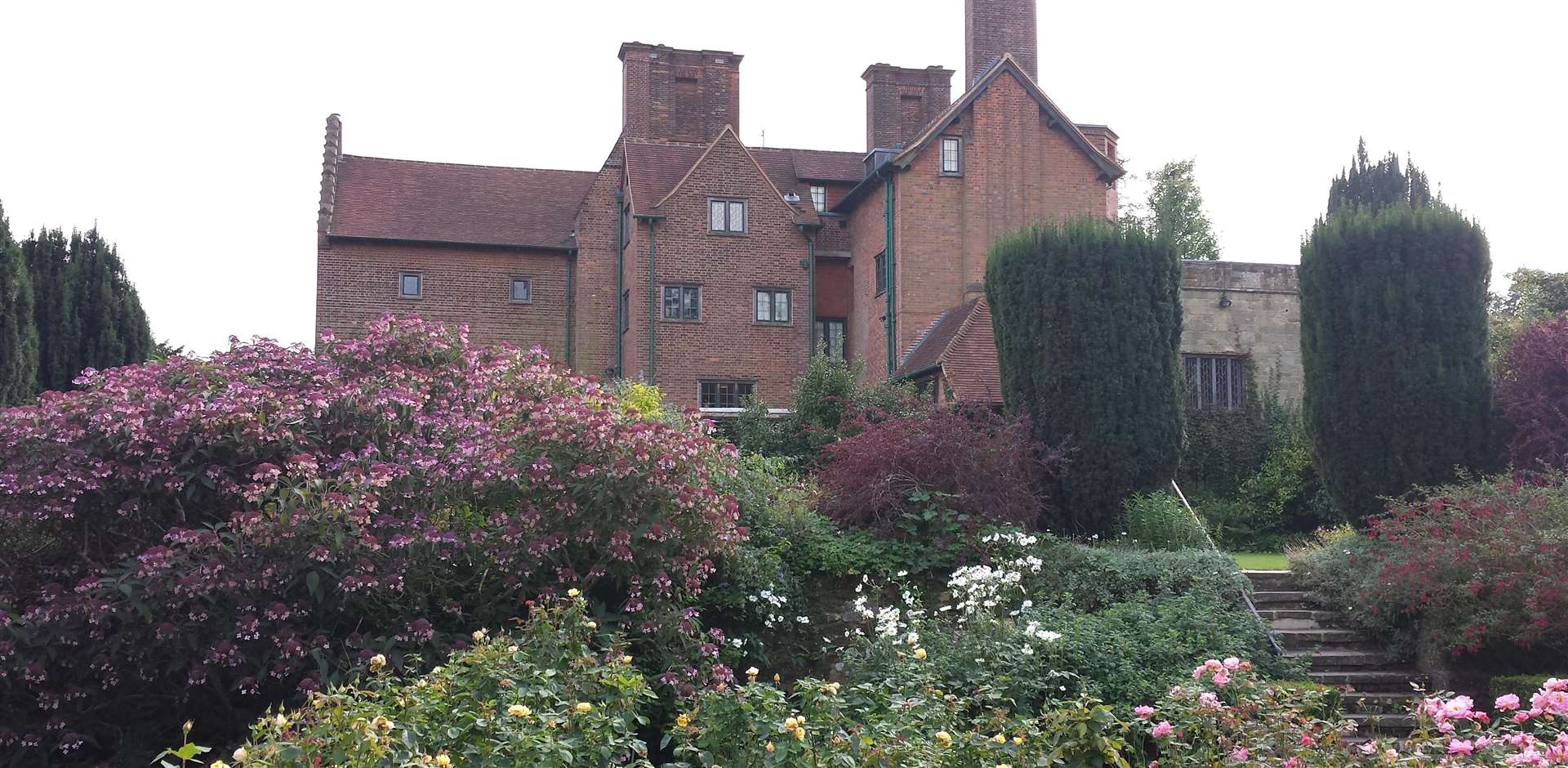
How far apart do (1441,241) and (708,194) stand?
18.2 metres

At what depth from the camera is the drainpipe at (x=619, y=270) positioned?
32219 millimetres

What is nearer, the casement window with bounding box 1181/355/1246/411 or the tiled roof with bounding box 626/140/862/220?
the casement window with bounding box 1181/355/1246/411

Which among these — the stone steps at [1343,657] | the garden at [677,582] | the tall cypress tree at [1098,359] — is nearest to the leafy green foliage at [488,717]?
the garden at [677,582]

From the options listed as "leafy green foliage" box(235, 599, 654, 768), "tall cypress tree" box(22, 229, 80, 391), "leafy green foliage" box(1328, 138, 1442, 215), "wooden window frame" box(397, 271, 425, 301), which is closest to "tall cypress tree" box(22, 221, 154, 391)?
"tall cypress tree" box(22, 229, 80, 391)

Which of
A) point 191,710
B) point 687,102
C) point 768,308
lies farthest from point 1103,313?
point 687,102

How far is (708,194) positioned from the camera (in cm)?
3031

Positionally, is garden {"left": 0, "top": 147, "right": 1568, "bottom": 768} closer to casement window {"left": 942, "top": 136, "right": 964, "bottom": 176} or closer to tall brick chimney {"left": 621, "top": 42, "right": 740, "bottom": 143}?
casement window {"left": 942, "top": 136, "right": 964, "bottom": 176}

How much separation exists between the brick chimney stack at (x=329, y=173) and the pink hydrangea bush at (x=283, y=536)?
22.5m

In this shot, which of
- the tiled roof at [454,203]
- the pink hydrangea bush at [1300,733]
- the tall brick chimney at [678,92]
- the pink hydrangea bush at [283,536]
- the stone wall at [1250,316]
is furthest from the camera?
the tall brick chimney at [678,92]

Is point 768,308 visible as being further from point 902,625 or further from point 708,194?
point 902,625

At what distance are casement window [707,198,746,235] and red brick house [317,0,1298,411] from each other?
0.05 meters

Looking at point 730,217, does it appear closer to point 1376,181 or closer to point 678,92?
point 678,92

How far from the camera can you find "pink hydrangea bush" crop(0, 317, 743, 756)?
7.49 m

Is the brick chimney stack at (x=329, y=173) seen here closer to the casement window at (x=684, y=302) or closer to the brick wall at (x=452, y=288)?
the brick wall at (x=452, y=288)
